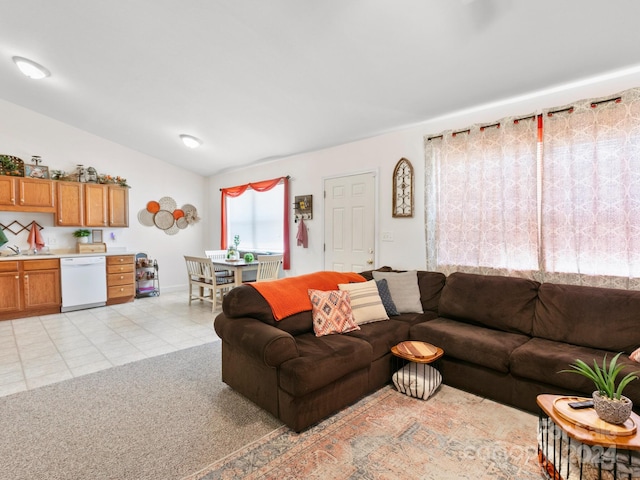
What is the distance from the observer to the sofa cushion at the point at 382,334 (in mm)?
2662

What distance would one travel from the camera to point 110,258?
18.5ft

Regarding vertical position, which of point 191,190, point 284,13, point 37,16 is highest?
point 37,16

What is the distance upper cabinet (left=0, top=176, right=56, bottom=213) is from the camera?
483 cm

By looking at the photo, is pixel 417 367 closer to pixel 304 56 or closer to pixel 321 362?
pixel 321 362

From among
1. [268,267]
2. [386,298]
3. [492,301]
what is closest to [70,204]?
[268,267]

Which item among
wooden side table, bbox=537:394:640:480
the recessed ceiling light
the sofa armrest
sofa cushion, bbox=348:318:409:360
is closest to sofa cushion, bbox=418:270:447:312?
sofa cushion, bbox=348:318:409:360

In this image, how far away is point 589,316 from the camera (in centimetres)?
251

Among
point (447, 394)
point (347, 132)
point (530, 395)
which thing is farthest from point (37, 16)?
point (530, 395)

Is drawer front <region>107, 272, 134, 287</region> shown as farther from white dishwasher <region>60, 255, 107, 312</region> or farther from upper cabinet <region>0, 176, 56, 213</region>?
upper cabinet <region>0, 176, 56, 213</region>

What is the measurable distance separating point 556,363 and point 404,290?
4.77 feet

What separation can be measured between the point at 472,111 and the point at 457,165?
0.57m

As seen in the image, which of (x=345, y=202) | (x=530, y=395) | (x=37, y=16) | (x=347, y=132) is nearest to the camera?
(x=530, y=395)

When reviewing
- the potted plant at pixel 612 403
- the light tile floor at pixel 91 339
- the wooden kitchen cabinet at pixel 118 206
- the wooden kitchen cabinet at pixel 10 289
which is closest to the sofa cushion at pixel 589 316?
the potted plant at pixel 612 403

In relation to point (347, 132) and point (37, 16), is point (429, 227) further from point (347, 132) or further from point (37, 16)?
point (37, 16)
